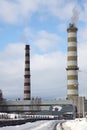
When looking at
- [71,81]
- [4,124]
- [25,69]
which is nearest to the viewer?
[4,124]

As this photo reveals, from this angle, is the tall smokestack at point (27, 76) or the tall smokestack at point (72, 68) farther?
the tall smokestack at point (27, 76)

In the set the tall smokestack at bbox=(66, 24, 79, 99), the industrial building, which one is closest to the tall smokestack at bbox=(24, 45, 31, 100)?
the industrial building

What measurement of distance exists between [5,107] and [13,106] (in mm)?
3006

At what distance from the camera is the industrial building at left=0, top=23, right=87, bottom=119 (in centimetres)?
14850

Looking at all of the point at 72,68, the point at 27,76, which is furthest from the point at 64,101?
the point at 72,68

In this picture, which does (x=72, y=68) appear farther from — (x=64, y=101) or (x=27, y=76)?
(x=64, y=101)

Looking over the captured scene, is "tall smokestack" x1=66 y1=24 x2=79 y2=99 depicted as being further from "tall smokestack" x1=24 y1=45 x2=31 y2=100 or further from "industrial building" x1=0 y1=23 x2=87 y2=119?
"tall smokestack" x1=24 y1=45 x2=31 y2=100

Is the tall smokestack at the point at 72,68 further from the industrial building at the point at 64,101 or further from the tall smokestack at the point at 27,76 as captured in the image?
the tall smokestack at the point at 27,76

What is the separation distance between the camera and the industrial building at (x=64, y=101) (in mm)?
148500

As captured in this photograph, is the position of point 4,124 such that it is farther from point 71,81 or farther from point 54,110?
point 54,110

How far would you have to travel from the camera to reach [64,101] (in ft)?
533

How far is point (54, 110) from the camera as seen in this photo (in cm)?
16200

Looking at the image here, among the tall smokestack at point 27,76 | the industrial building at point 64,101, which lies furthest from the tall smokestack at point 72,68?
the tall smokestack at point 27,76

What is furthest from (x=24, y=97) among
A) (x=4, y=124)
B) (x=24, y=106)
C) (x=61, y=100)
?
(x=4, y=124)
